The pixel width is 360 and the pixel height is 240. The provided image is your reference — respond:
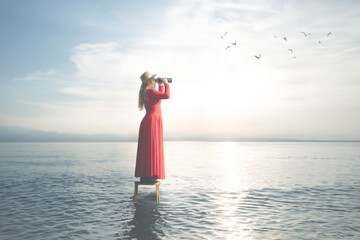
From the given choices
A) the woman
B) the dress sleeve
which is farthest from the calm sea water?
the dress sleeve

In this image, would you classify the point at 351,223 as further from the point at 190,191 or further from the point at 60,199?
the point at 60,199

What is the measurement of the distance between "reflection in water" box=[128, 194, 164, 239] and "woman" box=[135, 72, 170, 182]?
0.79 meters

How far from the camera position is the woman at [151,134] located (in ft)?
28.9

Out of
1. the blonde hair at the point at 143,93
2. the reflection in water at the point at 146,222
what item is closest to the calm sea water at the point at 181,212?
the reflection in water at the point at 146,222

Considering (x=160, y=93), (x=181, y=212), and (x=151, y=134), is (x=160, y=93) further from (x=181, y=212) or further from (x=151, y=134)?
(x=181, y=212)

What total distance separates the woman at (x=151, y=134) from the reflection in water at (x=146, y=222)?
2.59 feet

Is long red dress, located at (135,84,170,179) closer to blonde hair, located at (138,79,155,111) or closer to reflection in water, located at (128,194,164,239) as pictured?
blonde hair, located at (138,79,155,111)

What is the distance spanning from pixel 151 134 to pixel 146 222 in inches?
117

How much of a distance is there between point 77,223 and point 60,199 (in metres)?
3.12

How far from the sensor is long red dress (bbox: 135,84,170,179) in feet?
28.9

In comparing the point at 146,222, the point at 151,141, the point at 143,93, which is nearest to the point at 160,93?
the point at 143,93

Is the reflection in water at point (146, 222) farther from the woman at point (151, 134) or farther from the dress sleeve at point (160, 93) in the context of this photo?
the dress sleeve at point (160, 93)

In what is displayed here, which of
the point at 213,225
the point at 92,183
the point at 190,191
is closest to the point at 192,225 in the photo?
the point at 213,225

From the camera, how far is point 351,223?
22.2 feet
